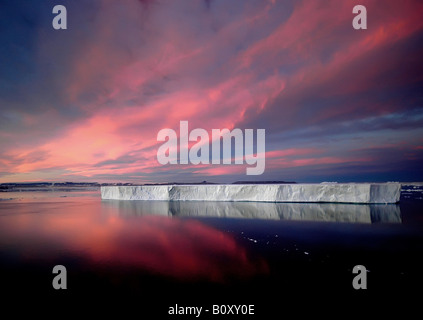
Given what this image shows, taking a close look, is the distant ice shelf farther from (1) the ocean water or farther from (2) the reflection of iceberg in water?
(1) the ocean water

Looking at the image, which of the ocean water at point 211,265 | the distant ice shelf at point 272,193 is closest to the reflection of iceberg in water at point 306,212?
the distant ice shelf at point 272,193

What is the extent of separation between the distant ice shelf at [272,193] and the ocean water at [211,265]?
4.57 metres

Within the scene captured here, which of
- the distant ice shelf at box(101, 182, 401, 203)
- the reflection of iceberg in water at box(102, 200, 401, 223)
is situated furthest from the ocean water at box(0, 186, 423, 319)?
the distant ice shelf at box(101, 182, 401, 203)

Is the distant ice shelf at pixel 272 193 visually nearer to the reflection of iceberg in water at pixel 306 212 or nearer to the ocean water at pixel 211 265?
the reflection of iceberg in water at pixel 306 212

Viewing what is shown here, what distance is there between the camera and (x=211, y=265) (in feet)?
10.2

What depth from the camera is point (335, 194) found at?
10305 millimetres

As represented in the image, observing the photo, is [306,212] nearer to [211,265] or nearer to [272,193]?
[272,193]

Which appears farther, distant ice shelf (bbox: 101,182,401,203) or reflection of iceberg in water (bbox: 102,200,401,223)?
distant ice shelf (bbox: 101,182,401,203)

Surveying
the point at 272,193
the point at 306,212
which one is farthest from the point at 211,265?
the point at 272,193

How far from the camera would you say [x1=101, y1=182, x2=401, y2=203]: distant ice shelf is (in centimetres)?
984

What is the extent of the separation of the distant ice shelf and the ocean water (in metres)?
4.57

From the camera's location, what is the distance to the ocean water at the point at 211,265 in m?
2.19

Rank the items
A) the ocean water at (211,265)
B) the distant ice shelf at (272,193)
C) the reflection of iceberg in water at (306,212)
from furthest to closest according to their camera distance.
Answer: the distant ice shelf at (272,193) → the reflection of iceberg in water at (306,212) → the ocean water at (211,265)
